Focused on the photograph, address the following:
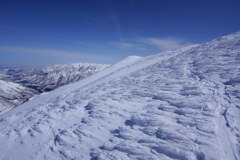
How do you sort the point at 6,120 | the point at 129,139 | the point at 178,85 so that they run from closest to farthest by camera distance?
the point at 129,139 → the point at 178,85 → the point at 6,120

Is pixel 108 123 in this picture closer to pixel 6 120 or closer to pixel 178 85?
pixel 178 85

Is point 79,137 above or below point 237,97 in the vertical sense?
below

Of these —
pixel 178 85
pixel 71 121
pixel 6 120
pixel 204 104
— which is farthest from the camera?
pixel 6 120

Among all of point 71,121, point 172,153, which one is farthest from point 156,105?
point 71,121

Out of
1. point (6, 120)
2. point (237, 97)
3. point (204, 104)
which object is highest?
point (237, 97)

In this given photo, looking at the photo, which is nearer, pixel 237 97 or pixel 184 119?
pixel 184 119

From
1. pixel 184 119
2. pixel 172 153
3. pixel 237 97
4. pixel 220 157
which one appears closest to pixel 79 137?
pixel 172 153

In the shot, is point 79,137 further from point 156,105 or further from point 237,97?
point 237,97
